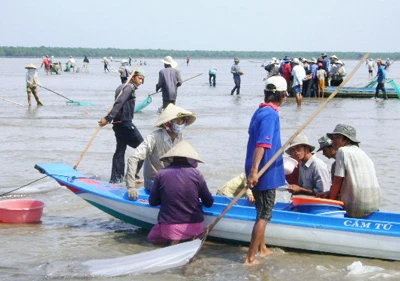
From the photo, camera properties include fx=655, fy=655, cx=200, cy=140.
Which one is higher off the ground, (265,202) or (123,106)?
(123,106)

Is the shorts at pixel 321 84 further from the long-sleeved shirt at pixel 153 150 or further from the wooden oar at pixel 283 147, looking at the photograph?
the wooden oar at pixel 283 147

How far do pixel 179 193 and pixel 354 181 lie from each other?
1.73 m

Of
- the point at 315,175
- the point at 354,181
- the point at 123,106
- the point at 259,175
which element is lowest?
the point at 315,175

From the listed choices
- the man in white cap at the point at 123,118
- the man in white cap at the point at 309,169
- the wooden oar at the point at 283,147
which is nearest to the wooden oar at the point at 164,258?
the wooden oar at the point at 283,147

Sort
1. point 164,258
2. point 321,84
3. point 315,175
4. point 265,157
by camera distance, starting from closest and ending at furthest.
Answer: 1. point 265,157
2. point 164,258
3. point 315,175
4. point 321,84

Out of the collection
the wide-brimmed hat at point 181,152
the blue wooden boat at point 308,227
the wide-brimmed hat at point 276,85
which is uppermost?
the wide-brimmed hat at point 276,85

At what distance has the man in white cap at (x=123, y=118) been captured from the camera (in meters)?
9.41

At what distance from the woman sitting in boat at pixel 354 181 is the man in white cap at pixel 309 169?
0.46 meters

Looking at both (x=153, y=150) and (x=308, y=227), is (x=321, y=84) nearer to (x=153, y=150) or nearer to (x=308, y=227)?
(x=153, y=150)

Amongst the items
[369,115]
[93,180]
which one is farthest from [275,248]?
[369,115]

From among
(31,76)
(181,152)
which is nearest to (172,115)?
(181,152)

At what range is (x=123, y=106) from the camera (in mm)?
9617

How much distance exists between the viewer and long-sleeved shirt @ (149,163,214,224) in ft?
21.5

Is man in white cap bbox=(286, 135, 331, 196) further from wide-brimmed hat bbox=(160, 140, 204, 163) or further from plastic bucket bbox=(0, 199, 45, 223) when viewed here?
plastic bucket bbox=(0, 199, 45, 223)
